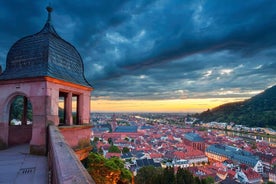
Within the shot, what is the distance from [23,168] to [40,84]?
195 centimetres

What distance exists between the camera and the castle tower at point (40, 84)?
15.2 feet

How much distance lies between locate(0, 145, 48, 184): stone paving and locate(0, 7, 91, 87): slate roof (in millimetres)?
1782

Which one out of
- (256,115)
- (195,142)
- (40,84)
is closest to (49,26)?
(40,84)

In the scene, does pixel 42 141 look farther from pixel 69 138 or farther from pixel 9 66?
pixel 9 66

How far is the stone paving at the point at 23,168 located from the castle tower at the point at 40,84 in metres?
0.41

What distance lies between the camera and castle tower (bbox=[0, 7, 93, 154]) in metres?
4.62

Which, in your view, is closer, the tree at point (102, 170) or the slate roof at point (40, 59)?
the slate roof at point (40, 59)

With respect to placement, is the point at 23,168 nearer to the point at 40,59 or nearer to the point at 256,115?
the point at 40,59

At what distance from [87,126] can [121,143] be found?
67771mm

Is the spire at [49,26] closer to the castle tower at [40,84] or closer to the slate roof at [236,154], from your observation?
the castle tower at [40,84]

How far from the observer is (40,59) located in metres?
5.12

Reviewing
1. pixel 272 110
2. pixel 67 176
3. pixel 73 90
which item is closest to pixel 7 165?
pixel 73 90

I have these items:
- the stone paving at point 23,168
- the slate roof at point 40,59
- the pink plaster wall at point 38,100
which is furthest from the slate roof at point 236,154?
the stone paving at point 23,168

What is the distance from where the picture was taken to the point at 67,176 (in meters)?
1.30
